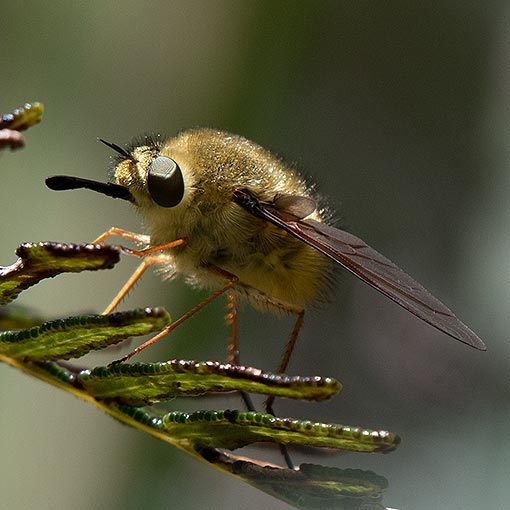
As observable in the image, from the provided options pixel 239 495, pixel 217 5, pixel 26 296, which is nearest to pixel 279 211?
pixel 26 296

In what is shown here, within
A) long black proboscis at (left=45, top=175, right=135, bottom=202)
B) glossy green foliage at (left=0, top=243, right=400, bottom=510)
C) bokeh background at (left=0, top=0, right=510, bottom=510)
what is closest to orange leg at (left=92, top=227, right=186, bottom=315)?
long black proboscis at (left=45, top=175, right=135, bottom=202)

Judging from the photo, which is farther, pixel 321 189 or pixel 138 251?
pixel 321 189

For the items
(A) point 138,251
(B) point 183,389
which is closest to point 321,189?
(A) point 138,251

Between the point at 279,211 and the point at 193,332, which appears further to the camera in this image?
the point at 193,332

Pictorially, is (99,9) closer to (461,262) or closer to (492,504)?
(461,262)

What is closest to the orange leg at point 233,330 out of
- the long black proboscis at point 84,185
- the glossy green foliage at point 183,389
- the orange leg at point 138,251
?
the orange leg at point 138,251

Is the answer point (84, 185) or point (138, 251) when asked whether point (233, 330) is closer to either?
point (138, 251)
